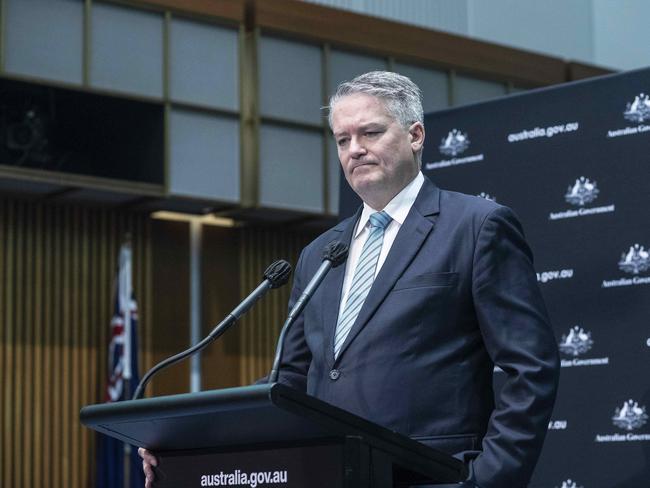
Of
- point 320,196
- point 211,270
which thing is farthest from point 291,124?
point 211,270

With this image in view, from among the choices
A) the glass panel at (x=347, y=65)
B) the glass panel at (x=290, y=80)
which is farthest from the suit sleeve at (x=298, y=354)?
the glass panel at (x=347, y=65)

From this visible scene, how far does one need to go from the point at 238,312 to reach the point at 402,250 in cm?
53

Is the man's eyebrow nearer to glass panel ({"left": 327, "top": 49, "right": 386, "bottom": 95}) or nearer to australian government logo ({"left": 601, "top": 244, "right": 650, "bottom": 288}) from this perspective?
australian government logo ({"left": 601, "top": 244, "right": 650, "bottom": 288})

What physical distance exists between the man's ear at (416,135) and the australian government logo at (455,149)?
215cm

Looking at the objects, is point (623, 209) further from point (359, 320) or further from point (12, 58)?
point (12, 58)

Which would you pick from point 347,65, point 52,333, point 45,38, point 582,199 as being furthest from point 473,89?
point 582,199

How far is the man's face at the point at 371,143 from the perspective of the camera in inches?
117

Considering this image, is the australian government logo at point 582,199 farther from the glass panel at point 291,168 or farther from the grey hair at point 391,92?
the glass panel at point 291,168

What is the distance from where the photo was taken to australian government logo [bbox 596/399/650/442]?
4.41 m

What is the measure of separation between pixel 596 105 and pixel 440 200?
76.5 inches

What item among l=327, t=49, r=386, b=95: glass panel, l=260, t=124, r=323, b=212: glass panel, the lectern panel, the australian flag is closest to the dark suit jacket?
the lectern panel

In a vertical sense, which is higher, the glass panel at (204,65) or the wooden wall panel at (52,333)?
the glass panel at (204,65)

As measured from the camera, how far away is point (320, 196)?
525 inches

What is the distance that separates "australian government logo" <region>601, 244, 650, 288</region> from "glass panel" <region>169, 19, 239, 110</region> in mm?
8545
